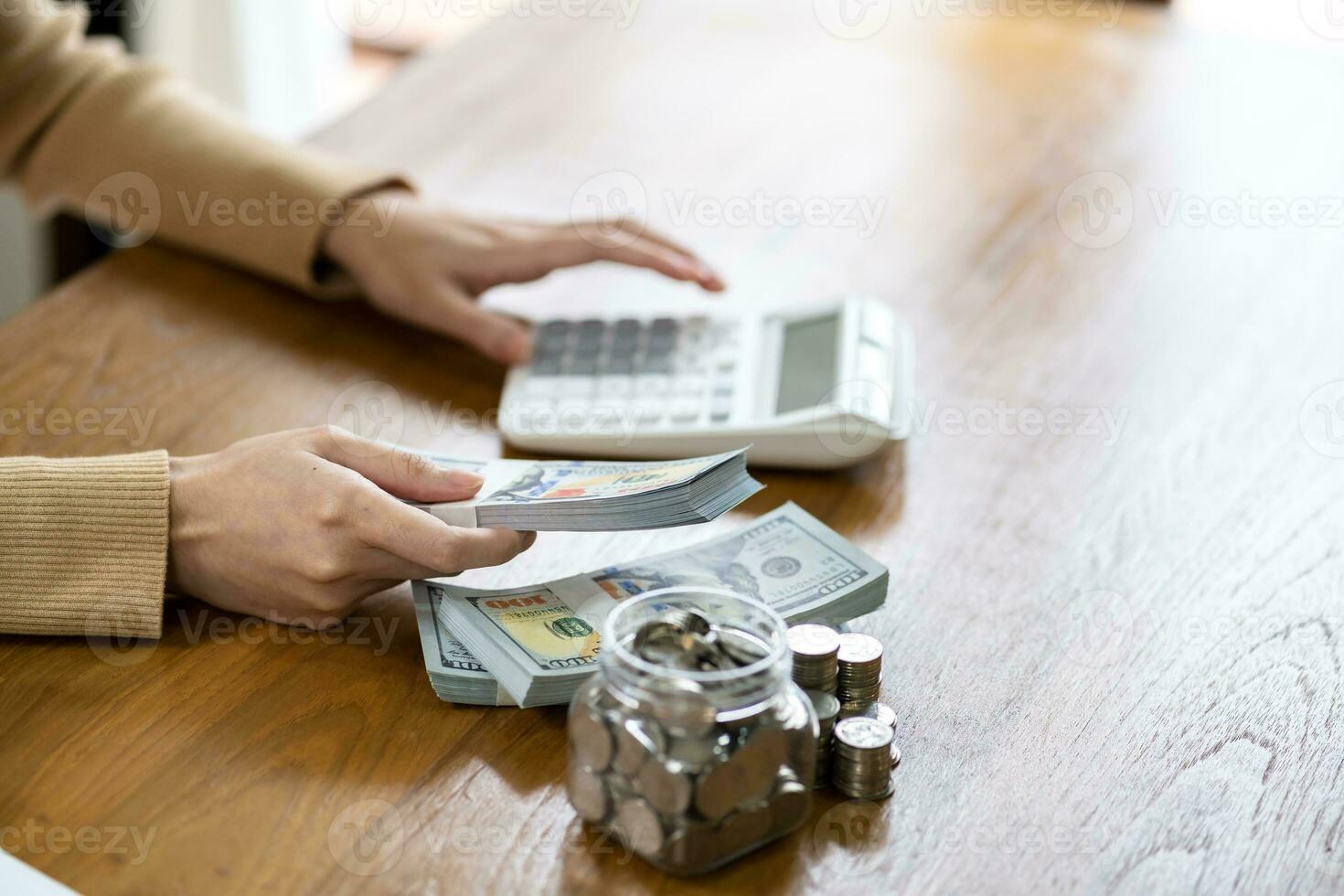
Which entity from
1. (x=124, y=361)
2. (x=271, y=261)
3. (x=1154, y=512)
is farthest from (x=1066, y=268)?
(x=124, y=361)

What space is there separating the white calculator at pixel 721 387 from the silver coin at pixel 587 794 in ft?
1.10

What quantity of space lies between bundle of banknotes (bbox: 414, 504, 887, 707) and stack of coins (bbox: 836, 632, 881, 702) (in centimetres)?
4

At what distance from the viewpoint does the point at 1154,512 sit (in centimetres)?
83

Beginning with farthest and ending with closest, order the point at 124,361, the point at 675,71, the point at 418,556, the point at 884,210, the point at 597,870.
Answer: the point at 675,71 < the point at 884,210 < the point at 124,361 < the point at 418,556 < the point at 597,870

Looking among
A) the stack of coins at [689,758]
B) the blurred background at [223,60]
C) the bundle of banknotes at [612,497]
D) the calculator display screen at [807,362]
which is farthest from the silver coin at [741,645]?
the blurred background at [223,60]

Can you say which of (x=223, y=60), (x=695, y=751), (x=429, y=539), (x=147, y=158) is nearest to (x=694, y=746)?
(x=695, y=751)

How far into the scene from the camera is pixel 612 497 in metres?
0.66

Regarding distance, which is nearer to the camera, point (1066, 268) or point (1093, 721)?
point (1093, 721)

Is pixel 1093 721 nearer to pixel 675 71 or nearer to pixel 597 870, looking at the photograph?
pixel 597 870

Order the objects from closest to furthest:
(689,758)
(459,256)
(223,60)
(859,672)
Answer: (689,758)
(859,672)
(459,256)
(223,60)

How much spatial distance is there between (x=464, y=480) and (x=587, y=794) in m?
0.22

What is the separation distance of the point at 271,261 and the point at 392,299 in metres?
0.12

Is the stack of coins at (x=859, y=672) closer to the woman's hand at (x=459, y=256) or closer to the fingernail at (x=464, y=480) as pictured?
the fingernail at (x=464, y=480)

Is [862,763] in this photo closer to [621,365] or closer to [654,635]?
[654,635]
